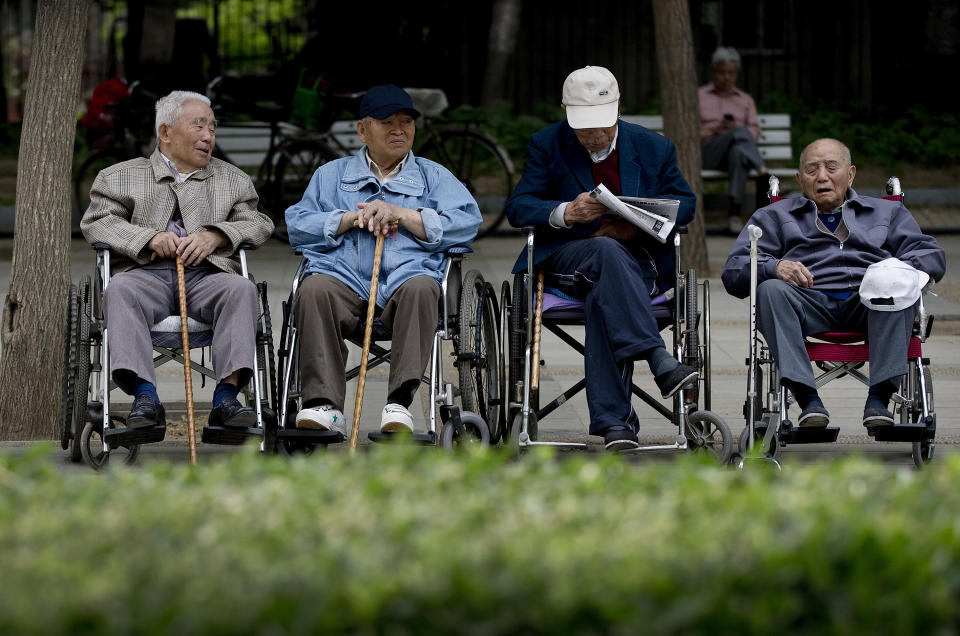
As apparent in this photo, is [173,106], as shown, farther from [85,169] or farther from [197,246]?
[85,169]

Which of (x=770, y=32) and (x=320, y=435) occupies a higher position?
(x=770, y=32)

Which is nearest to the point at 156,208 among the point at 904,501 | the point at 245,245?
the point at 245,245

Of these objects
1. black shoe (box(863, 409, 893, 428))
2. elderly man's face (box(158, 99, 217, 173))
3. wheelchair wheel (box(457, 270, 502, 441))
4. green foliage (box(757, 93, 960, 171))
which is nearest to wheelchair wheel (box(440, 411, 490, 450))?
wheelchair wheel (box(457, 270, 502, 441))

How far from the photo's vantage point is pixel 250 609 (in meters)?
2.17

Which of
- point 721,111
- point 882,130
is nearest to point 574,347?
point 721,111

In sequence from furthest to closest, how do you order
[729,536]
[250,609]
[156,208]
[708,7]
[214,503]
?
[708,7]
[156,208]
[214,503]
[729,536]
[250,609]

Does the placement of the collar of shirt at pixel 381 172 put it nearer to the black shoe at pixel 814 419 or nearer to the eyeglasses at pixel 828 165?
the eyeglasses at pixel 828 165

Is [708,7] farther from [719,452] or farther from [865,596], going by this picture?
[865,596]

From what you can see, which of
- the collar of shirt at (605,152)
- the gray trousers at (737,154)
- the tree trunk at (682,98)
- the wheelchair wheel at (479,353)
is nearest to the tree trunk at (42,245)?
the wheelchair wheel at (479,353)

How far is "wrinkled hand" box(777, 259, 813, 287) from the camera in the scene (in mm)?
5531

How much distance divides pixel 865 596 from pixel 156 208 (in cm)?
398

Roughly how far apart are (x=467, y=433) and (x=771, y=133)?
9430 millimetres

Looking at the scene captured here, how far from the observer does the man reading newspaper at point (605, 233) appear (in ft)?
17.8

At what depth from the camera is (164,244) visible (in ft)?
18.1
